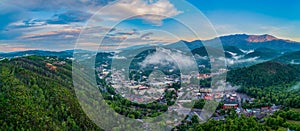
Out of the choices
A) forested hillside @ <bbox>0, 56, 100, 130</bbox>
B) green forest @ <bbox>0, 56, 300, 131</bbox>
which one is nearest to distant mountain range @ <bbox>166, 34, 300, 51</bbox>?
green forest @ <bbox>0, 56, 300, 131</bbox>

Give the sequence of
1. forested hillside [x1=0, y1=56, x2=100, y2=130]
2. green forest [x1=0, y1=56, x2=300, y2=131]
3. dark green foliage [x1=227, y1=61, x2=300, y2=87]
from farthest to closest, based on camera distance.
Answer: dark green foliage [x1=227, y1=61, x2=300, y2=87]
green forest [x1=0, y1=56, x2=300, y2=131]
forested hillside [x1=0, y1=56, x2=100, y2=130]

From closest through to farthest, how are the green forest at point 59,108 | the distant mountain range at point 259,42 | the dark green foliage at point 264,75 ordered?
the green forest at point 59,108, the dark green foliage at point 264,75, the distant mountain range at point 259,42

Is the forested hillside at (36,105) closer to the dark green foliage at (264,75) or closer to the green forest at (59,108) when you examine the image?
the green forest at (59,108)

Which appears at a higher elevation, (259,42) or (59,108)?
(259,42)

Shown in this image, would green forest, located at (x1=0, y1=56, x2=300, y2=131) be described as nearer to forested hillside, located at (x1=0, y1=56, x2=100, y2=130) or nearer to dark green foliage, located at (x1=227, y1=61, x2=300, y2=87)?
forested hillside, located at (x1=0, y1=56, x2=100, y2=130)

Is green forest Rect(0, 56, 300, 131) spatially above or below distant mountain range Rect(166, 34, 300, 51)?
below

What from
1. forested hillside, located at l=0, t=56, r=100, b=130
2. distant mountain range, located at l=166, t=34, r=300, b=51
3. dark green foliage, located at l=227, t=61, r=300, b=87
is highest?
distant mountain range, located at l=166, t=34, r=300, b=51

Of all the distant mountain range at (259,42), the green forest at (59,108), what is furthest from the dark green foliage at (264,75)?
the distant mountain range at (259,42)

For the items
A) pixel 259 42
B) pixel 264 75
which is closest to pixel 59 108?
pixel 264 75

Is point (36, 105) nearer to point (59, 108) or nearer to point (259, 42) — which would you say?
point (59, 108)

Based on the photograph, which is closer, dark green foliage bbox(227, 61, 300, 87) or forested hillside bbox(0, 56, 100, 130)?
forested hillside bbox(0, 56, 100, 130)

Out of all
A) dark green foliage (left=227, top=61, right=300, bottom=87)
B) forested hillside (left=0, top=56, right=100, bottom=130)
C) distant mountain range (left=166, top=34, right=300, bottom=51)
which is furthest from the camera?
distant mountain range (left=166, top=34, right=300, bottom=51)

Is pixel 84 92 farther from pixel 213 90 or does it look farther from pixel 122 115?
pixel 213 90
